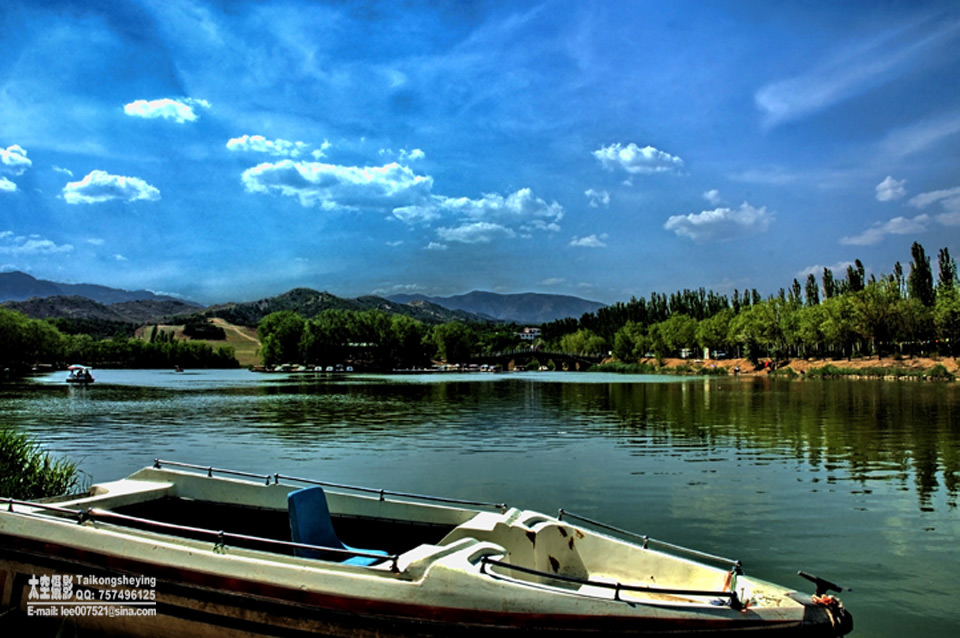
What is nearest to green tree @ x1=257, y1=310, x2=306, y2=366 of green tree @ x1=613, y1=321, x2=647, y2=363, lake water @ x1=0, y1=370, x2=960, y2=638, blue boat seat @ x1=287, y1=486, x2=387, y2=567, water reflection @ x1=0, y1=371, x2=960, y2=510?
green tree @ x1=613, y1=321, x2=647, y2=363

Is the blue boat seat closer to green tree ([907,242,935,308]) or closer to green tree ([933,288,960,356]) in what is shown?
green tree ([933,288,960,356])

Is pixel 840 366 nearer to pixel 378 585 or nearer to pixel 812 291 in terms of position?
pixel 812 291

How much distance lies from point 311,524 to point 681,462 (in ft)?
66.5

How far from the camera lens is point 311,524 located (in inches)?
381

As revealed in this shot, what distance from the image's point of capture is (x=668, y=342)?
16725cm

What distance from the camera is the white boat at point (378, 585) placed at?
725 cm

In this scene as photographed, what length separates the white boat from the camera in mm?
7246

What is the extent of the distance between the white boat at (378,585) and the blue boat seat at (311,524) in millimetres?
27

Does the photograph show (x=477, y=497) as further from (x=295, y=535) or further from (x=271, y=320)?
(x=271, y=320)

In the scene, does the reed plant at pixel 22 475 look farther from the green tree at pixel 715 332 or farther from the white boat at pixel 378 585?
the green tree at pixel 715 332

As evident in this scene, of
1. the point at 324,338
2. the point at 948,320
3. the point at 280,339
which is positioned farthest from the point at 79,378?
the point at 948,320

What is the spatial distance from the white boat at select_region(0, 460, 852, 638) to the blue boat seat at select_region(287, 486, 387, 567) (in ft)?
0.09

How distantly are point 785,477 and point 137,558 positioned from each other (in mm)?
21598

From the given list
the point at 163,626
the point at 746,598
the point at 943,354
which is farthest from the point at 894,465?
the point at 943,354
